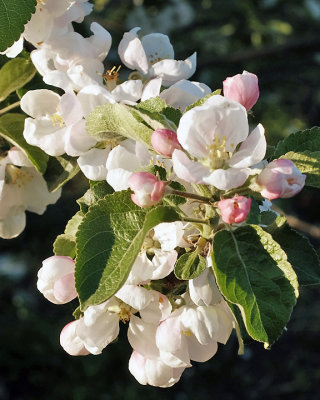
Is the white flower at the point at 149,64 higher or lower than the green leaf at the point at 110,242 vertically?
higher

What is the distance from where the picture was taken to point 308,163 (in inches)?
41.7

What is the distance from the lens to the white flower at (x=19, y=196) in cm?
151

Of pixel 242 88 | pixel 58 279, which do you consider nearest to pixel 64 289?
pixel 58 279

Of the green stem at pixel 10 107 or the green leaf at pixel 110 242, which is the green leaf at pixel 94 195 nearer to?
the green leaf at pixel 110 242

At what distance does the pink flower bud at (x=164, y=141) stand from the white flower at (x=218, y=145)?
0.02 meters

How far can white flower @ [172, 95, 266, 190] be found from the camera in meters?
0.98

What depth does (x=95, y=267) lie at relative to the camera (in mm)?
1034

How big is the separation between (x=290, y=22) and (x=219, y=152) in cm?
303

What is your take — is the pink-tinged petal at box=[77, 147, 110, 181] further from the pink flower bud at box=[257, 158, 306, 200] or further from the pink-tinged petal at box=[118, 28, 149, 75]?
the pink flower bud at box=[257, 158, 306, 200]

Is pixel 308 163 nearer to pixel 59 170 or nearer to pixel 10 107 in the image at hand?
pixel 59 170

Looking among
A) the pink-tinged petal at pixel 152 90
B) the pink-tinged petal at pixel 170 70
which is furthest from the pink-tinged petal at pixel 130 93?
the pink-tinged petal at pixel 170 70

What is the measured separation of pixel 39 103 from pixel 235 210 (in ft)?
1.92

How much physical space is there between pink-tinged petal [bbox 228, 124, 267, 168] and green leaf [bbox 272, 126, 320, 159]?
0.11 meters

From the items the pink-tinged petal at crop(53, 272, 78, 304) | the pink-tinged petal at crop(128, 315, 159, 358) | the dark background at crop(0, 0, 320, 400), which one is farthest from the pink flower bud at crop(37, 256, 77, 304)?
the dark background at crop(0, 0, 320, 400)
